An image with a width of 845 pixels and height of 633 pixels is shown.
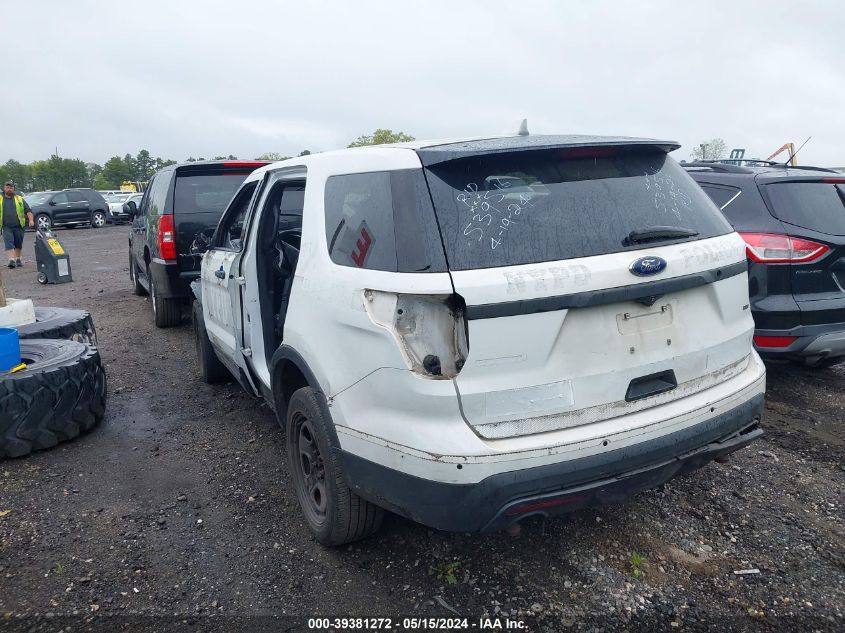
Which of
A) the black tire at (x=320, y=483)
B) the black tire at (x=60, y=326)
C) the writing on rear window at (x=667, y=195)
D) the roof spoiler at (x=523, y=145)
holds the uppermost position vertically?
the roof spoiler at (x=523, y=145)

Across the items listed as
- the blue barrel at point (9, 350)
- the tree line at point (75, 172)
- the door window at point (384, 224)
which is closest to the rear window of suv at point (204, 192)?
the blue barrel at point (9, 350)

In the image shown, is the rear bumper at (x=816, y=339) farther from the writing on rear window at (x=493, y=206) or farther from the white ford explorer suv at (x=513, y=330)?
the writing on rear window at (x=493, y=206)

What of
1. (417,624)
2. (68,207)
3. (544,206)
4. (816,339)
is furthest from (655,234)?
(68,207)

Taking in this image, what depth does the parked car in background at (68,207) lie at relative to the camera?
27125mm

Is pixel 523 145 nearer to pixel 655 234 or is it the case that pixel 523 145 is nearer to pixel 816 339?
pixel 655 234

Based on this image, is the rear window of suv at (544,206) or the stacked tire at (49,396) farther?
the stacked tire at (49,396)

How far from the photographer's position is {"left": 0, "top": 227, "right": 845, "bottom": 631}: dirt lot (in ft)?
8.43

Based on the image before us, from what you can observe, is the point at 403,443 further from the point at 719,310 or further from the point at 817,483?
the point at 817,483

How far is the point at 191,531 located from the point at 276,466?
77 centimetres

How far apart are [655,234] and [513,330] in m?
0.77

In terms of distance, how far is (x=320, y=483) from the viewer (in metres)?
2.98

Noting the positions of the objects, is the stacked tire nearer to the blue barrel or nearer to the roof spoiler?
the blue barrel

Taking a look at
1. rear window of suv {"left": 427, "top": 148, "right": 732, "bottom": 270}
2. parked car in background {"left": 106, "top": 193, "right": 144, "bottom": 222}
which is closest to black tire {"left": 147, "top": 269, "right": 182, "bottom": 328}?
rear window of suv {"left": 427, "top": 148, "right": 732, "bottom": 270}

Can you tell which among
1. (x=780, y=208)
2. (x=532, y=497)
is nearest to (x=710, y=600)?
(x=532, y=497)
